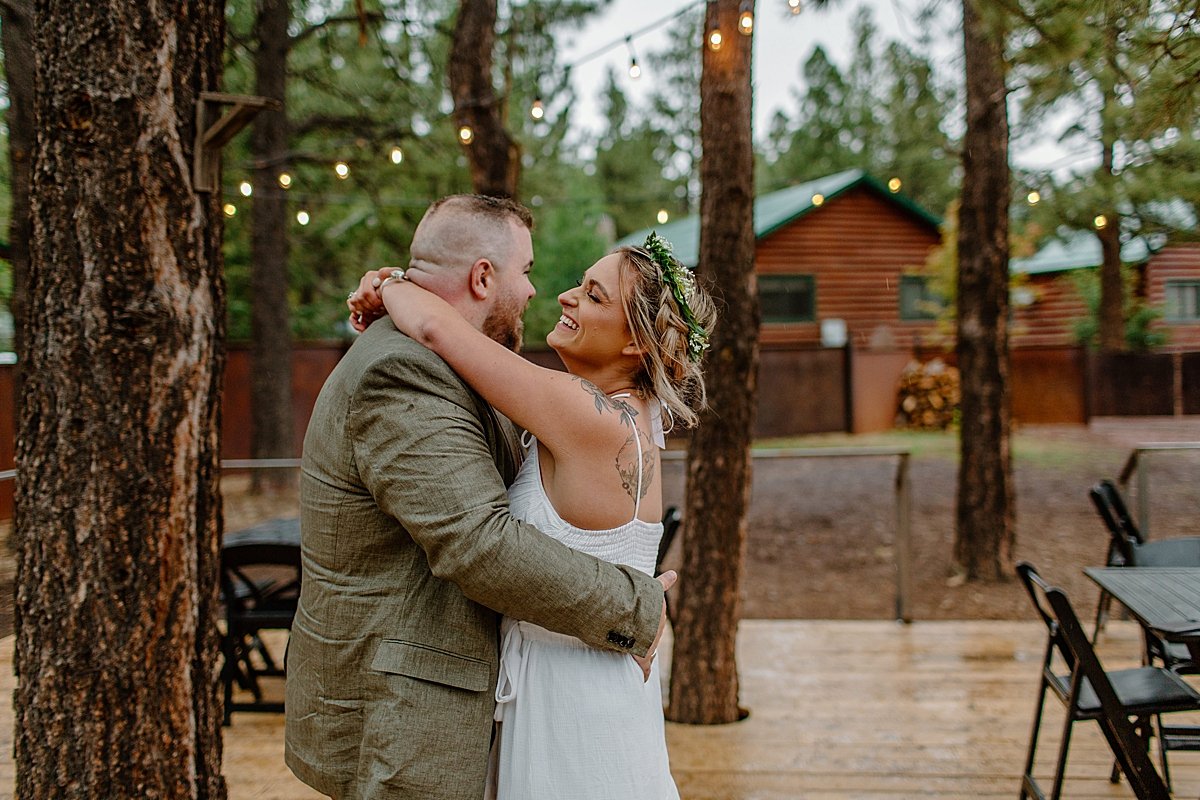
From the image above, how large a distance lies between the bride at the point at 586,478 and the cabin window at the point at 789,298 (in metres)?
16.2

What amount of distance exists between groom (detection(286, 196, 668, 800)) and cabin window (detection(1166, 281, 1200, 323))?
19.8 meters

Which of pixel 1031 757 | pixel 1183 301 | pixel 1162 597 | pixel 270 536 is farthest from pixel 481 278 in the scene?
pixel 1183 301

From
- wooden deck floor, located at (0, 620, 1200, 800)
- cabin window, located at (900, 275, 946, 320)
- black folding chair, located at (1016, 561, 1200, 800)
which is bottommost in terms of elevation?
wooden deck floor, located at (0, 620, 1200, 800)

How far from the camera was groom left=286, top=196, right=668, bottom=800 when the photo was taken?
1613 millimetres

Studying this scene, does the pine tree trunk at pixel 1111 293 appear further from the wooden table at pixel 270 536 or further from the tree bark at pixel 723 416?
the wooden table at pixel 270 536

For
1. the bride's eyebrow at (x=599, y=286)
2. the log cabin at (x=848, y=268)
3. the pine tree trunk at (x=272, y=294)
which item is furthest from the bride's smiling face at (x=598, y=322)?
the log cabin at (x=848, y=268)

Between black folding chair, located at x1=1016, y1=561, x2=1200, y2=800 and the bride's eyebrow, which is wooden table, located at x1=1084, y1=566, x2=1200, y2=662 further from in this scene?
the bride's eyebrow

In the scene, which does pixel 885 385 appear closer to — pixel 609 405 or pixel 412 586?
pixel 609 405

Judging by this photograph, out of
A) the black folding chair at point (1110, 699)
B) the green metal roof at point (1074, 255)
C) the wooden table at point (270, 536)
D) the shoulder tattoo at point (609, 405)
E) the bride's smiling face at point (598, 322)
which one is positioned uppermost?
the green metal roof at point (1074, 255)

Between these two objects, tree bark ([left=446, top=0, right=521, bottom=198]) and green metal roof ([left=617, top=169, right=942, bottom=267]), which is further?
green metal roof ([left=617, top=169, right=942, bottom=267])

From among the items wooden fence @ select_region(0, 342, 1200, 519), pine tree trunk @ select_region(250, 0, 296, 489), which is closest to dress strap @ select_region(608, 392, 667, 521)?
pine tree trunk @ select_region(250, 0, 296, 489)

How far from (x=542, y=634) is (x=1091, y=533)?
8.38 meters

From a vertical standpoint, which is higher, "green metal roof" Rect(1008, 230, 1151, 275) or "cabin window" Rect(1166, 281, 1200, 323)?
"green metal roof" Rect(1008, 230, 1151, 275)

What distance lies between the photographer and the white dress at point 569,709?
175 cm
